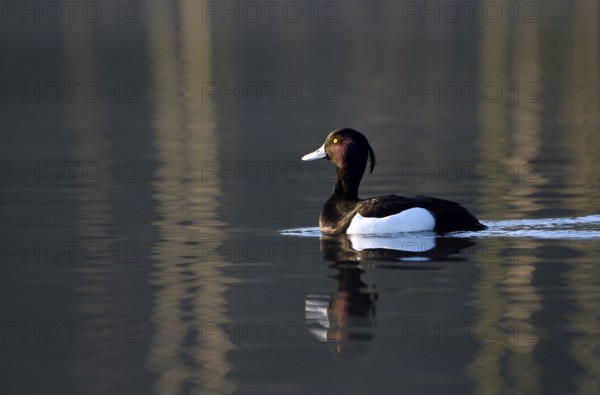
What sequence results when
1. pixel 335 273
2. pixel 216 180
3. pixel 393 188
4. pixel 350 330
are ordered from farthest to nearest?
pixel 216 180 < pixel 393 188 < pixel 335 273 < pixel 350 330

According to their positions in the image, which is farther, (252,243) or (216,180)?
(216,180)

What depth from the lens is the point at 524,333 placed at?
940cm

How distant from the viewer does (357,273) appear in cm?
1186

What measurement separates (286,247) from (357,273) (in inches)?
74.1

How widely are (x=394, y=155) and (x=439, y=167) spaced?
2.04 metres

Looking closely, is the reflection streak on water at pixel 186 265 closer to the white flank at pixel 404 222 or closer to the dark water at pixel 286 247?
the dark water at pixel 286 247

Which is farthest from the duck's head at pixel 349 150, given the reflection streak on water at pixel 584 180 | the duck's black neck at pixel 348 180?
the reflection streak on water at pixel 584 180

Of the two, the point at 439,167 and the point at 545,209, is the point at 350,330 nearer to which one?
the point at 545,209

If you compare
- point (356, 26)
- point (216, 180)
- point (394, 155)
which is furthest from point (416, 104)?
point (356, 26)

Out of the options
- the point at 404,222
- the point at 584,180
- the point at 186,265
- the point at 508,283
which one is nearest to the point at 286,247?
the point at 404,222

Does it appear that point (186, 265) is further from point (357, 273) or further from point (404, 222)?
point (404, 222)

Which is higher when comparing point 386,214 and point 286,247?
point 386,214

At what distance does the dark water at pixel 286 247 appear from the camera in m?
8.76

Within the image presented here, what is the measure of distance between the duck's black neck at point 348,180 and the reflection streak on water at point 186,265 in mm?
1372
